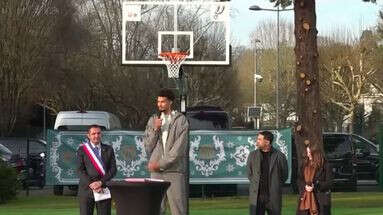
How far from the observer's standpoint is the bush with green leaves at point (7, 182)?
66.3 ft

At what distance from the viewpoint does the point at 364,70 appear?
59125mm

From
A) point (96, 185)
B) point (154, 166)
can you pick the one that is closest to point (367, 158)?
point (96, 185)

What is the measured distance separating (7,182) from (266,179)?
965cm

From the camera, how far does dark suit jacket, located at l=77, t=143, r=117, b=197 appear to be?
38.9 feet

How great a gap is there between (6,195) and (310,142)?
25.8ft

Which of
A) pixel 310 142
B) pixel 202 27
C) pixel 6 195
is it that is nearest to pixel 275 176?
pixel 310 142

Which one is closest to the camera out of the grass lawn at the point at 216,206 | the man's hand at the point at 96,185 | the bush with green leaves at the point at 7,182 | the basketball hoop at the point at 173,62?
the man's hand at the point at 96,185

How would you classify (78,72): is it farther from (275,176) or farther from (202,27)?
(275,176)

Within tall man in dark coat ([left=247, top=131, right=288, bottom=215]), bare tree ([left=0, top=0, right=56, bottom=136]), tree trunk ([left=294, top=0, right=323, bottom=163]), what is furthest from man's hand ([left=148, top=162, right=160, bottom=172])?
bare tree ([left=0, top=0, right=56, bottom=136])

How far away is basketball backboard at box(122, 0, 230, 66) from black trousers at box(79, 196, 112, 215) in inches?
273

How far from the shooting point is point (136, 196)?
914cm

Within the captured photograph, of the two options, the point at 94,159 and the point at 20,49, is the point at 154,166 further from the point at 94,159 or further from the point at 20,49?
the point at 20,49

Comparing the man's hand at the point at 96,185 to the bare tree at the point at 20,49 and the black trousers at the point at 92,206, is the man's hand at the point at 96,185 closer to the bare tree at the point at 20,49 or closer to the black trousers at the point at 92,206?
the black trousers at the point at 92,206

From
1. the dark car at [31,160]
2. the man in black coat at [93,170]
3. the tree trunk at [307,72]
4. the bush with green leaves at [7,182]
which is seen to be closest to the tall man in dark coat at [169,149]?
Result: the man in black coat at [93,170]
